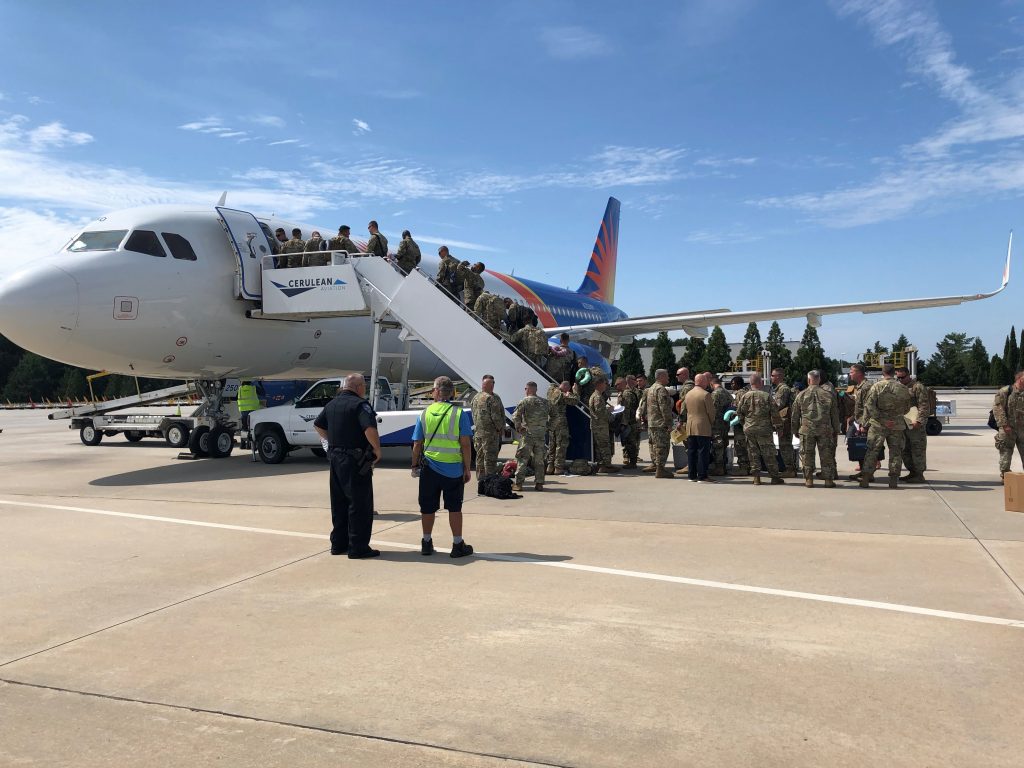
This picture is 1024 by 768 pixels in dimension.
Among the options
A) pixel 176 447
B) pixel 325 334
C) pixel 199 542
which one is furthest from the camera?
→ pixel 176 447

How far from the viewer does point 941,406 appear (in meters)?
21.2

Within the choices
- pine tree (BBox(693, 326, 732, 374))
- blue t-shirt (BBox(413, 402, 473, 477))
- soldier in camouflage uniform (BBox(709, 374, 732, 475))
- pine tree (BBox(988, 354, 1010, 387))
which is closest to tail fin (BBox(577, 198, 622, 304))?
soldier in camouflage uniform (BBox(709, 374, 732, 475))

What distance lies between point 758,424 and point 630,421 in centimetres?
271

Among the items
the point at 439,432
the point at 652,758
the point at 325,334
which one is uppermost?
the point at 325,334

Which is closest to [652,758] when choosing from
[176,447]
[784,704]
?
[784,704]

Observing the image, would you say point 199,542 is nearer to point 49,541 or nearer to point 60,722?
point 49,541

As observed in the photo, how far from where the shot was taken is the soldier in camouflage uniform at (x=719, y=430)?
12203mm

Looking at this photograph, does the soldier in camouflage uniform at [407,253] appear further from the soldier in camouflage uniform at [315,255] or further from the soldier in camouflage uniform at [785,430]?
the soldier in camouflage uniform at [785,430]

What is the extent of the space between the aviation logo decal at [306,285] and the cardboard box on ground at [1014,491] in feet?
34.2

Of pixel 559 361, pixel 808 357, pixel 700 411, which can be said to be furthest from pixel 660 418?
pixel 808 357

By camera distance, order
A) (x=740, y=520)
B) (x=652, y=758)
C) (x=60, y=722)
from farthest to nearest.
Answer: (x=740, y=520)
(x=60, y=722)
(x=652, y=758)

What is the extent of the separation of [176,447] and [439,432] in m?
14.5

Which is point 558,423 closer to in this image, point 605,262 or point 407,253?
point 407,253

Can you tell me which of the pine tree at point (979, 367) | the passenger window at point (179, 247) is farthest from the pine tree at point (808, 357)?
the passenger window at point (179, 247)
